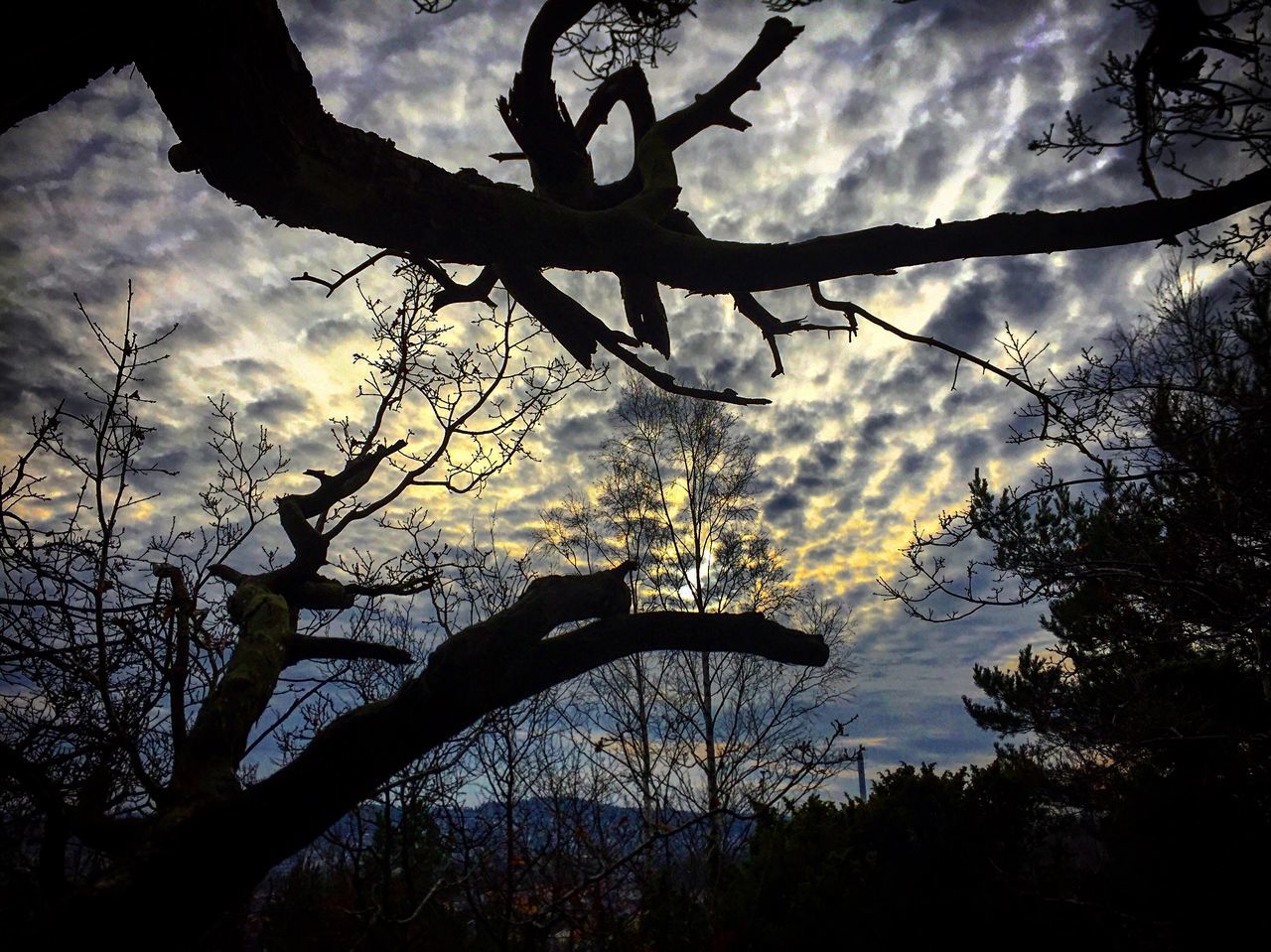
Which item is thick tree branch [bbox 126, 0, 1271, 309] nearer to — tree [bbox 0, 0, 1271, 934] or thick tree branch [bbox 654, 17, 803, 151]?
tree [bbox 0, 0, 1271, 934]

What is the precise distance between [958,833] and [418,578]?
17.9 ft

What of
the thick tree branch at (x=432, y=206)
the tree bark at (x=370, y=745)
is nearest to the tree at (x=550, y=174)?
the thick tree branch at (x=432, y=206)

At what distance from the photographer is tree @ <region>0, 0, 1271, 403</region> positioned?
185 centimetres

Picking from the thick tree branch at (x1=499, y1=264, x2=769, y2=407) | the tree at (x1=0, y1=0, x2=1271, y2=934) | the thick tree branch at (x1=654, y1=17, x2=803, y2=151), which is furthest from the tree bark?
the thick tree branch at (x1=654, y1=17, x2=803, y2=151)

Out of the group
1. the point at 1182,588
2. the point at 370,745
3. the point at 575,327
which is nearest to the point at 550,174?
the point at 575,327

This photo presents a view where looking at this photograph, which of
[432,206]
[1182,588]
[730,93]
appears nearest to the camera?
[432,206]

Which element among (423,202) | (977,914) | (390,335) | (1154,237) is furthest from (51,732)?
(977,914)

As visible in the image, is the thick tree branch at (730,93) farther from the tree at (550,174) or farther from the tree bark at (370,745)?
the tree bark at (370,745)

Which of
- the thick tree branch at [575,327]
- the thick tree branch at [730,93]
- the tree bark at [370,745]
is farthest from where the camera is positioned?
the thick tree branch at [730,93]

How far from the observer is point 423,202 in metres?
2.42

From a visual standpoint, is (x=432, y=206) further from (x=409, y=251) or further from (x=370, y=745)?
(x=370, y=745)

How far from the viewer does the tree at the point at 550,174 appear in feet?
6.06

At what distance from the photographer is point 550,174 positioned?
11.5 feet

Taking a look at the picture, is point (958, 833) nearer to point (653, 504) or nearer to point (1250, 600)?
point (1250, 600)
